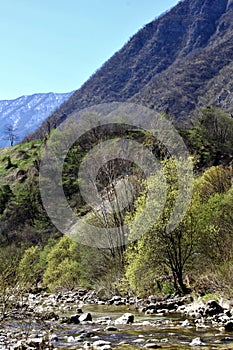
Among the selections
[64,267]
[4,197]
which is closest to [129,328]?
[64,267]

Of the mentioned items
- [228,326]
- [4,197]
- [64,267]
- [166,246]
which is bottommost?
[228,326]

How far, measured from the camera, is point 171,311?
1917 centimetres

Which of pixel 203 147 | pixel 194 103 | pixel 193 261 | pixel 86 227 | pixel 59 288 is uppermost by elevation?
pixel 194 103

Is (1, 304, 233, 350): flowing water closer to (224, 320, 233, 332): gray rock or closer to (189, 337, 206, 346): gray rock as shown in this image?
(189, 337, 206, 346): gray rock

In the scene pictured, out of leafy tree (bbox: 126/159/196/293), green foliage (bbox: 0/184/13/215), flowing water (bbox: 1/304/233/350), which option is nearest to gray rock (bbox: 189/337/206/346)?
flowing water (bbox: 1/304/233/350)

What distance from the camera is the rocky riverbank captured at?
10422mm

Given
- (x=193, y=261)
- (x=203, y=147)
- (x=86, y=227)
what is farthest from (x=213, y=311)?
(x=203, y=147)

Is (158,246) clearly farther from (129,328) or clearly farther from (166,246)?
(129,328)

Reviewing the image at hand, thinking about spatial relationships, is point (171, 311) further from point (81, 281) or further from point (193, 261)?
point (81, 281)

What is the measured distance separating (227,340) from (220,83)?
154 m

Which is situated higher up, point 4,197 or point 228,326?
point 4,197

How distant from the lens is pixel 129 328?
1570 cm

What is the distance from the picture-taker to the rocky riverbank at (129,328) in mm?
10422

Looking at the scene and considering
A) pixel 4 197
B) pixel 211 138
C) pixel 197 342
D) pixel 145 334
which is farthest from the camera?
pixel 4 197
